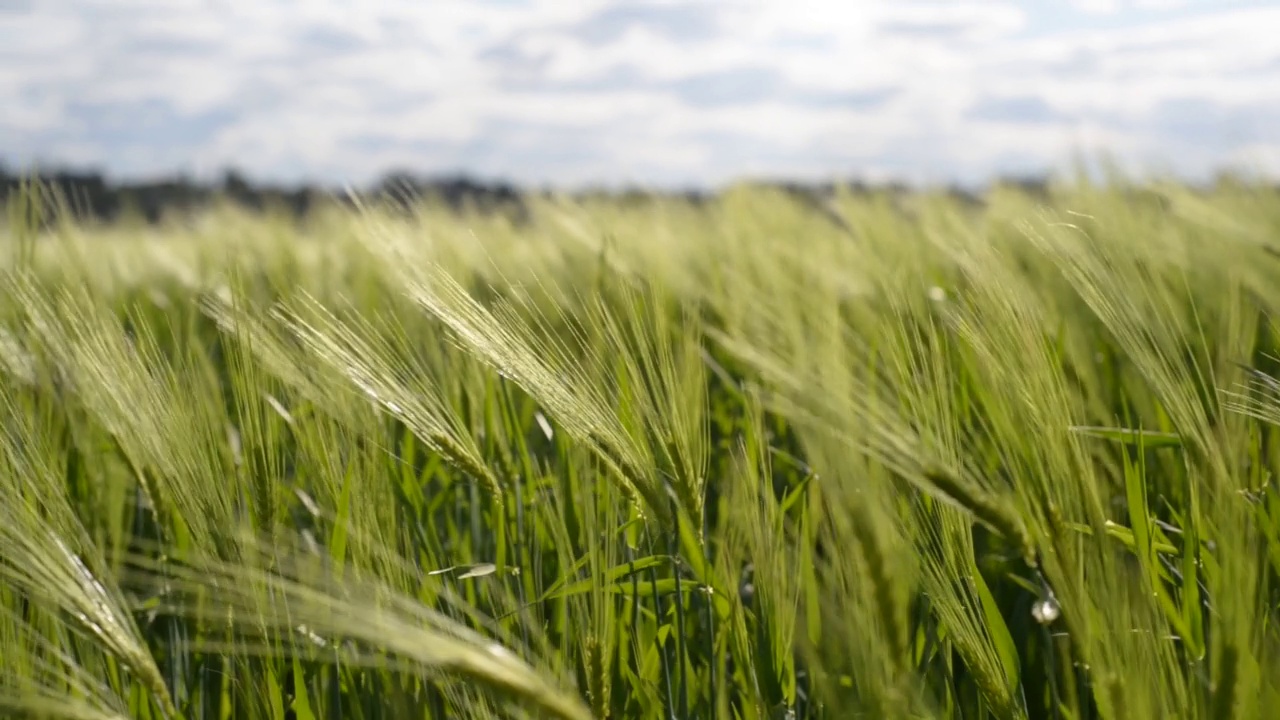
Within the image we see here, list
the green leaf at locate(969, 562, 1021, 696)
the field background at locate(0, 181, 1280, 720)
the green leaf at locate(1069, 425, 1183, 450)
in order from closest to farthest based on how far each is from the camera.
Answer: the field background at locate(0, 181, 1280, 720) < the green leaf at locate(969, 562, 1021, 696) < the green leaf at locate(1069, 425, 1183, 450)

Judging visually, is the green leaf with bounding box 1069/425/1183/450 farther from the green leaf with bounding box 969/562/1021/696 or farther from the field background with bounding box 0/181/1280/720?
the green leaf with bounding box 969/562/1021/696

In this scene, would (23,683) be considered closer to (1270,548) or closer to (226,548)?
(226,548)

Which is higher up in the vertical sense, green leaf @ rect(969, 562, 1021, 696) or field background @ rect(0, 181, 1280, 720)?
field background @ rect(0, 181, 1280, 720)

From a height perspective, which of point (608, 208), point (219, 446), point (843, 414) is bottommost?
point (608, 208)

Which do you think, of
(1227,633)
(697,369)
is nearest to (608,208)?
(697,369)

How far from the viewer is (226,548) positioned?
1.02 metres

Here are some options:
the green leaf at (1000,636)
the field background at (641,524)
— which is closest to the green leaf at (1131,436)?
the field background at (641,524)

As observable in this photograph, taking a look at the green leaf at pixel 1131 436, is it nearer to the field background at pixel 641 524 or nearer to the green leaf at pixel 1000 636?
the field background at pixel 641 524

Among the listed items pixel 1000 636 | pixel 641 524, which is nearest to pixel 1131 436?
pixel 1000 636

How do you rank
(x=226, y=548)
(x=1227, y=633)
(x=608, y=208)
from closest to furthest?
(x=1227, y=633) → (x=226, y=548) → (x=608, y=208)

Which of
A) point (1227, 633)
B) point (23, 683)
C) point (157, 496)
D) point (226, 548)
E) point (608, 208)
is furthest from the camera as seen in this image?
point (608, 208)

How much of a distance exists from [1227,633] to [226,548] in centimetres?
78

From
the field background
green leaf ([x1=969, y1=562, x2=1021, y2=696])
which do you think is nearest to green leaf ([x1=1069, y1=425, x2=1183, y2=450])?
the field background

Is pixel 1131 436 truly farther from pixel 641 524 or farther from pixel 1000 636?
pixel 641 524
